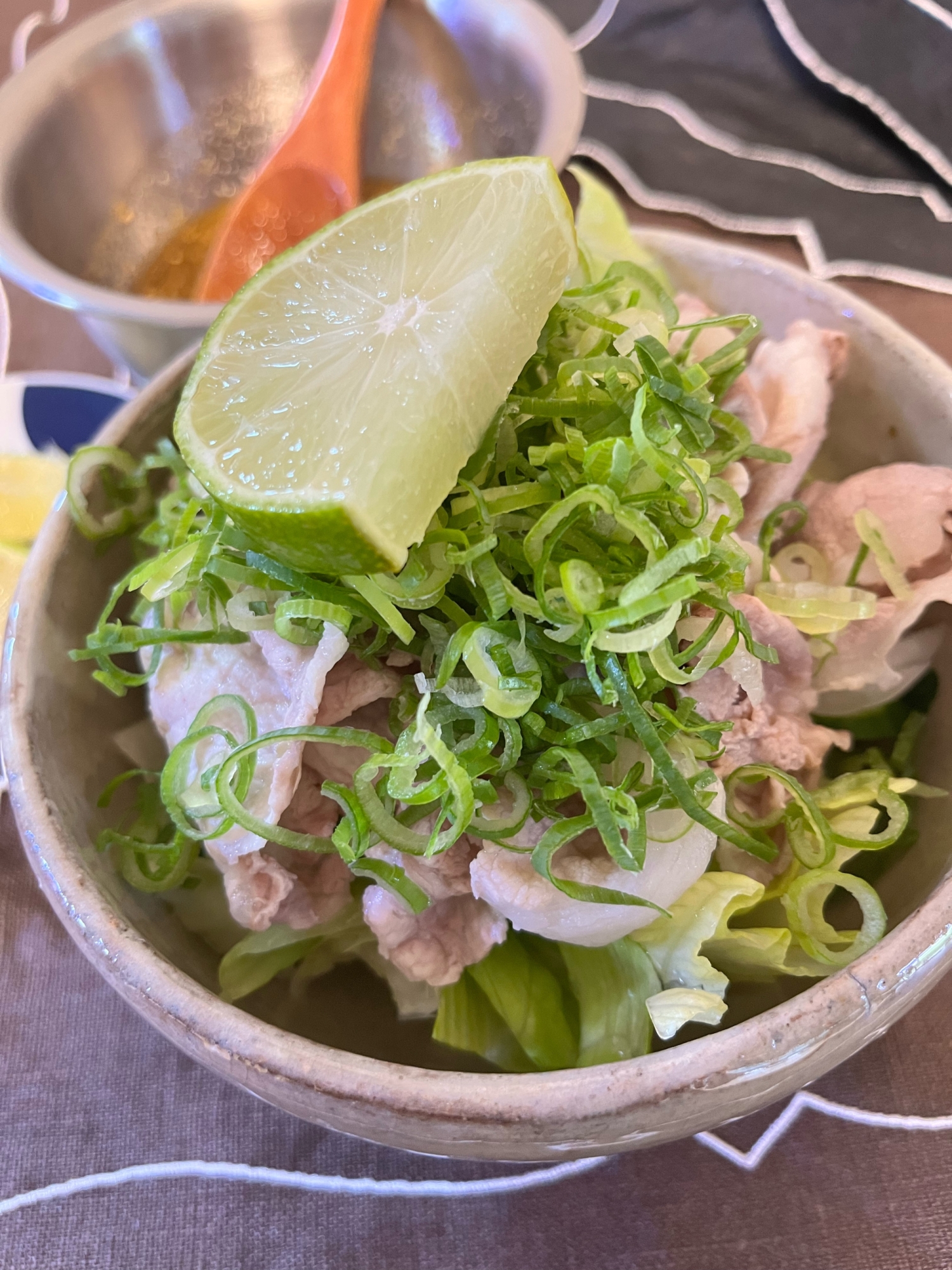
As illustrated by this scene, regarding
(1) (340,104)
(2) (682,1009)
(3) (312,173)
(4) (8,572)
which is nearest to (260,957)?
(2) (682,1009)

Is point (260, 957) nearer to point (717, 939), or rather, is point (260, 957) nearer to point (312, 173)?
point (717, 939)

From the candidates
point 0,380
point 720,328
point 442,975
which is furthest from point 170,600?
point 0,380

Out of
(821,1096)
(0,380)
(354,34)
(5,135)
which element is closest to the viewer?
(821,1096)

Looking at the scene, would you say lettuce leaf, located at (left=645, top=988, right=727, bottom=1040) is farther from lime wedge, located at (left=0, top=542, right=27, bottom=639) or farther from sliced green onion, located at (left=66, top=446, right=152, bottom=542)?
lime wedge, located at (left=0, top=542, right=27, bottom=639)

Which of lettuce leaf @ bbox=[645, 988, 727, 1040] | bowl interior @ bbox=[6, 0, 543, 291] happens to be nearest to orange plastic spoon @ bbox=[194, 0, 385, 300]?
bowl interior @ bbox=[6, 0, 543, 291]

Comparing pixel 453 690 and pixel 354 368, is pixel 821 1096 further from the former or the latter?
pixel 354 368

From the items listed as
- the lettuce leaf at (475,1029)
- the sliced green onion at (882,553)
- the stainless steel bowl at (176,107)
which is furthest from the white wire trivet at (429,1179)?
the stainless steel bowl at (176,107)
